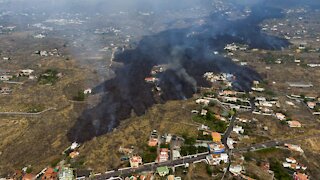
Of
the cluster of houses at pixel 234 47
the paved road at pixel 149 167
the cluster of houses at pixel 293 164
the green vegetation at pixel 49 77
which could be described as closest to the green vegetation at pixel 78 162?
the paved road at pixel 149 167

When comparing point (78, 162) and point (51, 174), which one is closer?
point (51, 174)

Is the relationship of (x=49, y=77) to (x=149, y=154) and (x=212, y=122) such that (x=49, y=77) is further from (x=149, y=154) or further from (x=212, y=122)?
(x=212, y=122)

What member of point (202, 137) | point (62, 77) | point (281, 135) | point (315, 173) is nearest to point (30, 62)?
point (62, 77)

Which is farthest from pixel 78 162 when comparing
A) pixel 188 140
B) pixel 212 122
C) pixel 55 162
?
pixel 212 122

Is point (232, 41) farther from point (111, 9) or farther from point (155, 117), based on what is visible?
point (111, 9)

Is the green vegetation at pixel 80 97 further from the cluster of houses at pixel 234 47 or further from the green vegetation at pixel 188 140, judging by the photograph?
the cluster of houses at pixel 234 47
